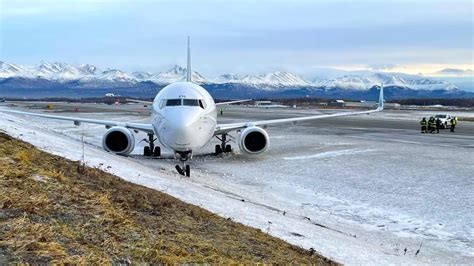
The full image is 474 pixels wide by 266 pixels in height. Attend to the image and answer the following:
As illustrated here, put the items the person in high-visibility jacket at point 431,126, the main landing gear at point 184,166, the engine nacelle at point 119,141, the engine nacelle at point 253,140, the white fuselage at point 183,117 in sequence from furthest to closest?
1. the person in high-visibility jacket at point 431,126
2. the engine nacelle at point 253,140
3. the engine nacelle at point 119,141
4. the white fuselage at point 183,117
5. the main landing gear at point 184,166

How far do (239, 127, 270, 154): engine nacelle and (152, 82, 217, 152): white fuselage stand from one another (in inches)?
99.4

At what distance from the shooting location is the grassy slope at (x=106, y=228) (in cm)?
545

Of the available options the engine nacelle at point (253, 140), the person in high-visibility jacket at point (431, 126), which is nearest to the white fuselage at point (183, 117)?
the engine nacelle at point (253, 140)

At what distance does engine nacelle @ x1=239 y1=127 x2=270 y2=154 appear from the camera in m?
22.2

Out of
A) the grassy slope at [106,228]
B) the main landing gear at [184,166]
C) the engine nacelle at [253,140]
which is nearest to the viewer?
the grassy slope at [106,228]

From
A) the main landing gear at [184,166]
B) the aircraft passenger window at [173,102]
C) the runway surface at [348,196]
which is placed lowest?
the runway surface at [348,196]

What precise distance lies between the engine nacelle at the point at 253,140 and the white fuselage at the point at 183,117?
8.28 feet

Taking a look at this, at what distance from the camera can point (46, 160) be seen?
1114 cm

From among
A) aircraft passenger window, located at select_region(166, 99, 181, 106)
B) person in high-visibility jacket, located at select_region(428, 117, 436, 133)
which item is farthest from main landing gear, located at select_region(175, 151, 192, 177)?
person in high-visibility jacket, located at select_region(428, 117, 436, 133)

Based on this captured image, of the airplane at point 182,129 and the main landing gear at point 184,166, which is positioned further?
the airplane at point 182,129

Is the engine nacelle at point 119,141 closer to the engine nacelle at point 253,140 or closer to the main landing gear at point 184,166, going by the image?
the main landing gear at point 184,166

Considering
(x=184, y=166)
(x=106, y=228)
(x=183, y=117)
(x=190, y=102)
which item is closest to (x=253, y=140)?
(x=190, y=102)

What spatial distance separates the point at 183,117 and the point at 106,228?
11.1 m

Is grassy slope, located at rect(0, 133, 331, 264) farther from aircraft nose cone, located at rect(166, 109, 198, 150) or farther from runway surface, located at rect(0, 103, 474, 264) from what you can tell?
aircraft nose cone, located at rect(166, 109, 198, 150)
